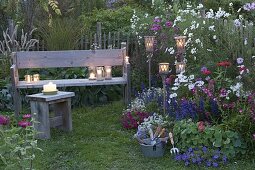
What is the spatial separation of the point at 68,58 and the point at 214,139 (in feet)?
10.9

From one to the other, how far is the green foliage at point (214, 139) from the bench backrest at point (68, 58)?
273 cm

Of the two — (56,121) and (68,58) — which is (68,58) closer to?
(68,58)

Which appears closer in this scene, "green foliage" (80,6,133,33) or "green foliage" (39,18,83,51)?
"green foliage" (39,18,83,51)

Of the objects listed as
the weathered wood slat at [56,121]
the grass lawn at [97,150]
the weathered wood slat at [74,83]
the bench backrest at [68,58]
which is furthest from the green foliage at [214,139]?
the bench backrest at [68,58]

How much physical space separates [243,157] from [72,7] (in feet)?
28.3

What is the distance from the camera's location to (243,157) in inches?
190

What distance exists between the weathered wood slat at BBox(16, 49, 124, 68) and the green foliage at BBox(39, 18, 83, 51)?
1514 mm

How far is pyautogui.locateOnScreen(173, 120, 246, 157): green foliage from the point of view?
475 centimetres

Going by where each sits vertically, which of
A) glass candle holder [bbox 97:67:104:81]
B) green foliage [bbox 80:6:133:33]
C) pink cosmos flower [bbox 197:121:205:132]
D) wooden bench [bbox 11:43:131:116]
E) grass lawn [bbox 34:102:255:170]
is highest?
green foliage [bbox 80:6:133:33]

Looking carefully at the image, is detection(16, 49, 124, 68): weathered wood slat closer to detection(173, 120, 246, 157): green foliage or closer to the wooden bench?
the wooden bench

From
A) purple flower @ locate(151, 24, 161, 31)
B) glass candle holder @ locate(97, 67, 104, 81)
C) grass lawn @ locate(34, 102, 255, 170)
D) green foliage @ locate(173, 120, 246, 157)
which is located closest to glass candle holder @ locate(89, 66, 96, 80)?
glass candle holder @ locate(97, 67, 104, 81)

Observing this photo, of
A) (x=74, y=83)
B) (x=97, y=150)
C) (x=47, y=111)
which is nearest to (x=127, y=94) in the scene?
(x=74, y=83)

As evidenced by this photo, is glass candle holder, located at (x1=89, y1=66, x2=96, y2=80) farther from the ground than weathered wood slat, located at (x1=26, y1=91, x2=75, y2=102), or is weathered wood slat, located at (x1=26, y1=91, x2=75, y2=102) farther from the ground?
glass candle holder, located at (x1=89, y1=66, x2=96, y2=80)

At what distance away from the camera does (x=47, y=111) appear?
575cm
